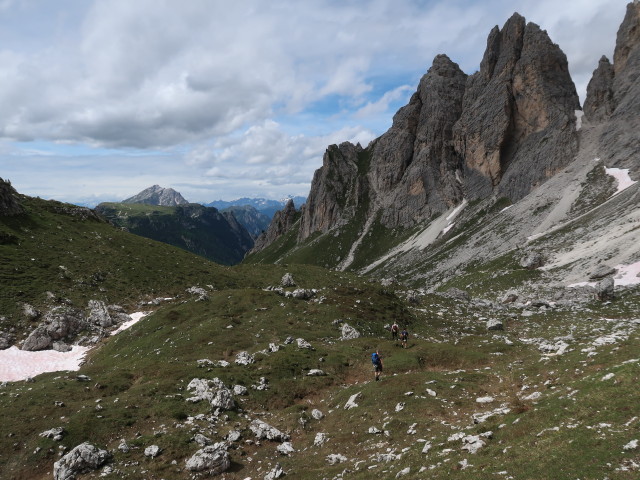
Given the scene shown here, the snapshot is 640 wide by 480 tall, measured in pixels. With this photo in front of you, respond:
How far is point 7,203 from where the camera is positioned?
91.9m

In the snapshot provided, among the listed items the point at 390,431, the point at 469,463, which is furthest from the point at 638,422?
the point at 390,431

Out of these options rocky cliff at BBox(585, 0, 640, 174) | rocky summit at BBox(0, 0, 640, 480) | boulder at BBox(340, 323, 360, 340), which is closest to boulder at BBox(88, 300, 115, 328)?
rocky summit at BBox(0, 0, 640, 480)

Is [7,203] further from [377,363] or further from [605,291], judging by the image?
[605,291]

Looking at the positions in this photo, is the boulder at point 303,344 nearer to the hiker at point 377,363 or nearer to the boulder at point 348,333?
the boulder at point 348,333

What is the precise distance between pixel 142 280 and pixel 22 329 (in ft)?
81.1

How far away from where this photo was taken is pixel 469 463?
15.1m

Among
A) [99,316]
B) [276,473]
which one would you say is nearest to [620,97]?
[276,473]

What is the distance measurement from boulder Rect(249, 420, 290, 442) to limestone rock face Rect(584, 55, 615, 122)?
586 feet

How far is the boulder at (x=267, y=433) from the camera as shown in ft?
82.5

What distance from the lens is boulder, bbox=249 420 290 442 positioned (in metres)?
25.1

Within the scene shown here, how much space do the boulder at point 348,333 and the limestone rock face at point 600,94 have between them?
160 meters

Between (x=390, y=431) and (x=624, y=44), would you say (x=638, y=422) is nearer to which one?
(x=390, y=431)

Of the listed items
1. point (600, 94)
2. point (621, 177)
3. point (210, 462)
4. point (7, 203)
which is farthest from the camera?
point (600, 94)

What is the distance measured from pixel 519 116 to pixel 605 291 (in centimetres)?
14796
